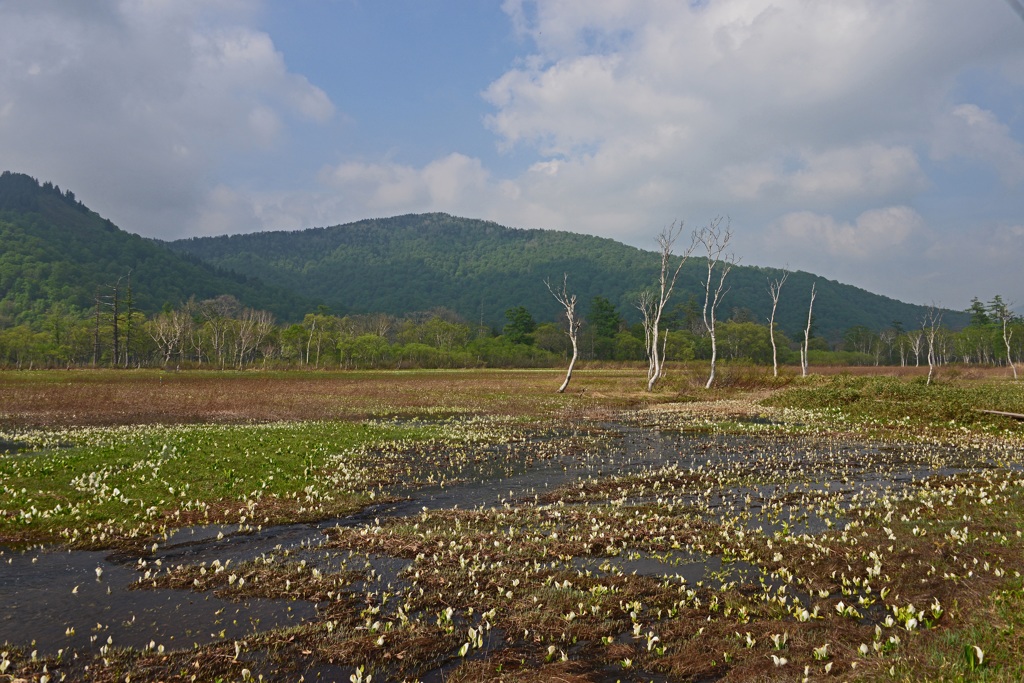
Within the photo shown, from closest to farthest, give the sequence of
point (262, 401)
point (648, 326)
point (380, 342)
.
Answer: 1. point (262, 401)
2. point (648, 326)
3. point (380, 342)

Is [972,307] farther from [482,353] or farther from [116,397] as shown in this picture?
[116,397]

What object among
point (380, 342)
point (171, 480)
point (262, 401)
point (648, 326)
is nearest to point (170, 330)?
point (380, 342)

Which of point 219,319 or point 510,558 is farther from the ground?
point 219,319

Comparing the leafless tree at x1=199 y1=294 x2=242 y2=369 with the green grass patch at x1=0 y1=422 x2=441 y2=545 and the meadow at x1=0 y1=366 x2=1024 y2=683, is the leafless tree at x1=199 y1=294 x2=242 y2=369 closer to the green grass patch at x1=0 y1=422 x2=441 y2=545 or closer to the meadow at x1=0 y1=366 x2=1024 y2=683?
the green grass patch at x1=0 y1=422 x2=441 y2=545

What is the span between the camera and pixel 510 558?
10250 millimetres

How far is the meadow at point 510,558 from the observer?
672 cm

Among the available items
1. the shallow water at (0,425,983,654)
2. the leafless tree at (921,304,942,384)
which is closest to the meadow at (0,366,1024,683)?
the shallow water at (0,425,983,654)

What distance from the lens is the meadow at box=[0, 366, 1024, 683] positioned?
6723 millimetres

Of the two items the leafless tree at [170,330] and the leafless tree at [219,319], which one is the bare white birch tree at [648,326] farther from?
the leafless tree at [170,330]

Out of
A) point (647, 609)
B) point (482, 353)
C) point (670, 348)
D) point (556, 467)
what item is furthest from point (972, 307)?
point (647, 609)

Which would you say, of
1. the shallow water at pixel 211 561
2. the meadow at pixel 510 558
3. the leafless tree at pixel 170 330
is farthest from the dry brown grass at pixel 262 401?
the leafless tree at pixel 170 330

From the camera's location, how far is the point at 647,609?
→ 8172 mm

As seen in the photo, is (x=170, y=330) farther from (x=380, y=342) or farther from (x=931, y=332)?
(x=931, y=332)

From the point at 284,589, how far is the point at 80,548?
17.2ft
